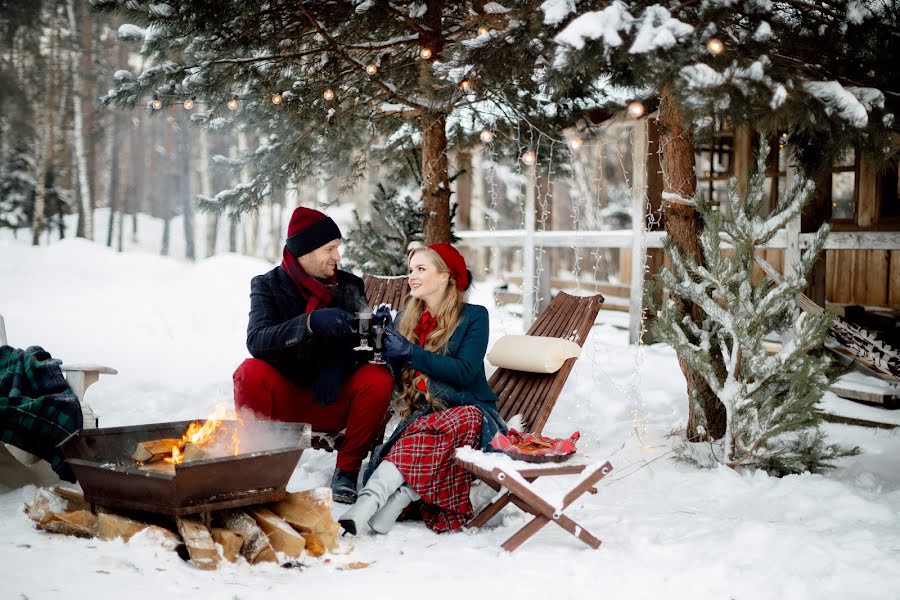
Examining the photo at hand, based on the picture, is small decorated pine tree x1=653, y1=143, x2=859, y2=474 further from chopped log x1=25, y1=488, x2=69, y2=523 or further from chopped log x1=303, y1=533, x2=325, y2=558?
chopped log x1=25, y1=488, x2=69, y2=523

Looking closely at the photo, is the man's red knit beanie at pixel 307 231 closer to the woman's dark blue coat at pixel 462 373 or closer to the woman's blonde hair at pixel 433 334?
the woman's blonde hair at pixel 433 334

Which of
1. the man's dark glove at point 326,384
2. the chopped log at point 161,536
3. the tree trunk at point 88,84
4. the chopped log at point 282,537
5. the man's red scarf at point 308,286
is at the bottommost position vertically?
the chopped log at point 282,537

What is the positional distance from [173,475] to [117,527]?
0.36m

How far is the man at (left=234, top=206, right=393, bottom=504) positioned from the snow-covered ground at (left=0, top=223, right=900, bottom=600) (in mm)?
473

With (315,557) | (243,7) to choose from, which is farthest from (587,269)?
(315,557)

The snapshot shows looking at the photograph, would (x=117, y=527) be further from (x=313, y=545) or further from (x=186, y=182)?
(x=186, y=182)

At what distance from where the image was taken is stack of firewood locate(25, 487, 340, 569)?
10.0 feet

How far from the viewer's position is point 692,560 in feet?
10.5

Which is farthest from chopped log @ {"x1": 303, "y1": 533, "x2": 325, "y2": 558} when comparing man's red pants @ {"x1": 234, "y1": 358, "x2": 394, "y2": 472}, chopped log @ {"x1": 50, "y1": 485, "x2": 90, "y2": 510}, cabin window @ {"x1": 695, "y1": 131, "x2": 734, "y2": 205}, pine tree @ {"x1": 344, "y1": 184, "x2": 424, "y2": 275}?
cabin window @ {"x1": 695, "y1": 131, "x2": 734, "y2": 205}

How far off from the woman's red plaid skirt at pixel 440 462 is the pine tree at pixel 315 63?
7.43ft

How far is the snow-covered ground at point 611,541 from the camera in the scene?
9.45ft

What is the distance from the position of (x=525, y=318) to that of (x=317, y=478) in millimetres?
5674

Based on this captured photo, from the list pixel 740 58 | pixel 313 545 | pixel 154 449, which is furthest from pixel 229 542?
pixel 740 58


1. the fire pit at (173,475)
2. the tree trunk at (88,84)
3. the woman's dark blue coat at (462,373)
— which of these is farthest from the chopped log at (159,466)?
the tree trunk at (88,84)
